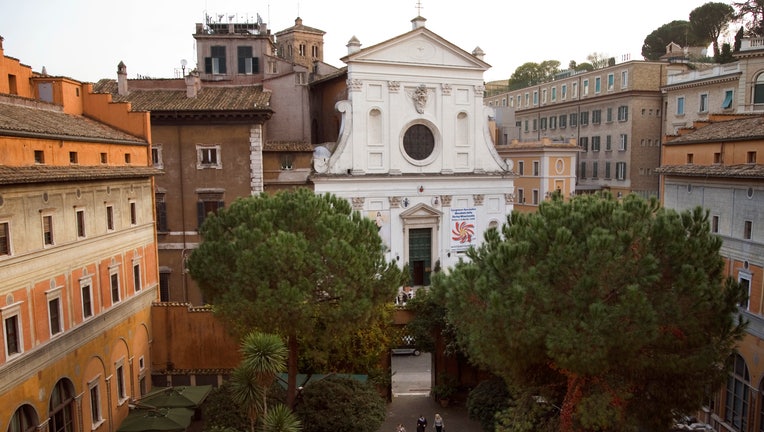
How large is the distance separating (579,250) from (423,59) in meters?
22.5

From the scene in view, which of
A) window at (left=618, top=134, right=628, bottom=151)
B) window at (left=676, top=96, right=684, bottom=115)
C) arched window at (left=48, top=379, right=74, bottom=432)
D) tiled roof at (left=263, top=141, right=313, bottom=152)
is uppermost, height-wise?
window at (left=676, top=96, right=684, bottom=115)

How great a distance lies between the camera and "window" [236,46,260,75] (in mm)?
37841

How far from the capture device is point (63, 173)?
17.4 m

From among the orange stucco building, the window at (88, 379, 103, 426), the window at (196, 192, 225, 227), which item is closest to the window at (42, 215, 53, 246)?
the orange stucco building

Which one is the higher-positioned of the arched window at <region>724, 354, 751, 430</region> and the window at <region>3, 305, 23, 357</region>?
the window at <region>3, 305, 23, 357</region>

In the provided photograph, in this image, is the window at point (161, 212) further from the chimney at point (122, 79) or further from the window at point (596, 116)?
the window at point (596, 116)

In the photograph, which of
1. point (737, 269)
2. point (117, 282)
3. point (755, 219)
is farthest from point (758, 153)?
point (117, 282)

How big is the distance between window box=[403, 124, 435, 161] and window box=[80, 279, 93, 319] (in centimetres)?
1944

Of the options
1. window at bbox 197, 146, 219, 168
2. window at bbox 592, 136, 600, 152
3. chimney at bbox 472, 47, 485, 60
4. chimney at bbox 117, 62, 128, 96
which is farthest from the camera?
window at bbox 592, 136, 600, 152

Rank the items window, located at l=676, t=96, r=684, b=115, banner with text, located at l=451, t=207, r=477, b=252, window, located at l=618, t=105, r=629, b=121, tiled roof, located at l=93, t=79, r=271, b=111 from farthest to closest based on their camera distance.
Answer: window, located at l=618, t=105, r=629, b=121 → window, located at l=676, t=96, r=684, b=115 → banner with text, located at l=451, t=207, r=477, b=252 → tiled roof, located at l=93, t=79, r=271, b=111

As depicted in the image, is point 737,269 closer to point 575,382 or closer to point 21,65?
point 575,382

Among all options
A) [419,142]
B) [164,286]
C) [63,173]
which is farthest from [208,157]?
[63,173]

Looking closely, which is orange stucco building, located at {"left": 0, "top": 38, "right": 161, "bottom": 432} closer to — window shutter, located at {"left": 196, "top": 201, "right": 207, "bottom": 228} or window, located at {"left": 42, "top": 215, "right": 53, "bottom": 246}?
window, located at {"left": 42, "top": 215, "right": 53, "bottom": 246}

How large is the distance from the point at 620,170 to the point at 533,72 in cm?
3303
